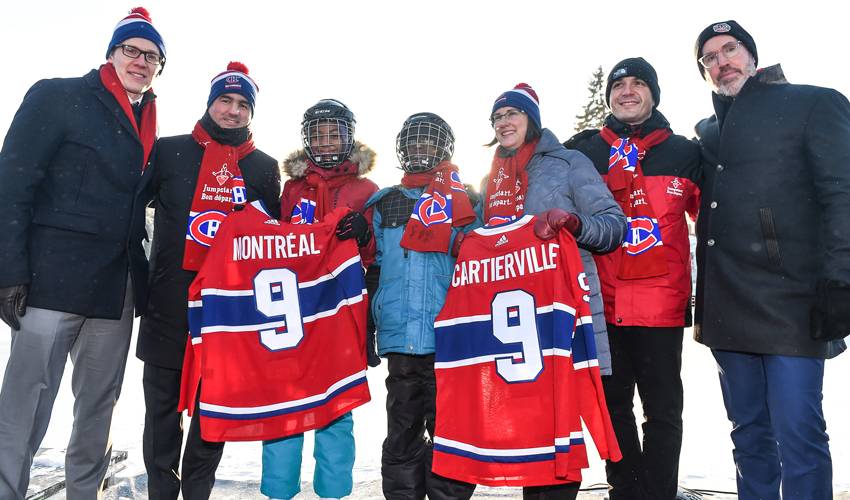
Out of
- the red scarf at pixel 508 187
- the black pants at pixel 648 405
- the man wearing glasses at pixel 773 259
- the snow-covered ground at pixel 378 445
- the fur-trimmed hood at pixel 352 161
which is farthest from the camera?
the snow-covered ground at pixel 378 445

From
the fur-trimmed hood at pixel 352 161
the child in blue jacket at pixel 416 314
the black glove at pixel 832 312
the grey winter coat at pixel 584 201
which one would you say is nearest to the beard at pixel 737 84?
the grey winter coat at pixel 584 201

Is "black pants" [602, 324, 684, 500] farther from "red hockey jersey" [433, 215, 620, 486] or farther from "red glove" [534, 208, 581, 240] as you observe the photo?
"red glove" [534, 208, 581, 240]

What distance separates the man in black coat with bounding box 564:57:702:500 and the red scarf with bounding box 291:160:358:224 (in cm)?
141

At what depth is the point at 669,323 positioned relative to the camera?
2.80 metres

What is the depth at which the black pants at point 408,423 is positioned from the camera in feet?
9.42

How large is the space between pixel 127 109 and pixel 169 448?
70.0 inches

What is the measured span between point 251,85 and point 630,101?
2.14 m

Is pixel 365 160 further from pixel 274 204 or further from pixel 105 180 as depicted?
pixel 105 180

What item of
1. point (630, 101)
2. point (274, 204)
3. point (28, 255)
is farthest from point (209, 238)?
point (630, 101)

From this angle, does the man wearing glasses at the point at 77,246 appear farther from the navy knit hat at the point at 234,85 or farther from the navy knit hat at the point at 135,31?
the navy knit hat at the point at 234,85

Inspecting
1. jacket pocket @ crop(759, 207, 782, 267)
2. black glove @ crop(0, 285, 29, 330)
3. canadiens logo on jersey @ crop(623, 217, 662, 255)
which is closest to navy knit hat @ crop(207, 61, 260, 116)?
black glove @ crop(0, 285, 29, 330)

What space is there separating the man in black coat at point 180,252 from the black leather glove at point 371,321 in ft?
2.65

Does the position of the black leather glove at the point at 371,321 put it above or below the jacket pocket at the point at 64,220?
below

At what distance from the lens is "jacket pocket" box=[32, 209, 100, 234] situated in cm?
268
